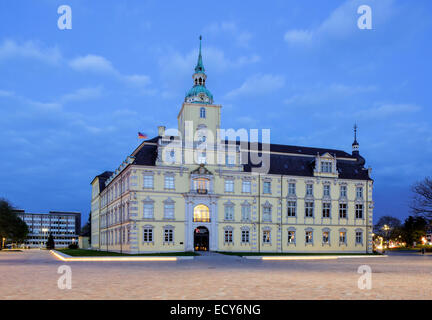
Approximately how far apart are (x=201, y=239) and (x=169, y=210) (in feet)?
19.5

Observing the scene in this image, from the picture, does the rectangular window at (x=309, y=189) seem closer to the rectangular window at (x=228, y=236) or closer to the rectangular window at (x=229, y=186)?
the rectangular window at (x=229, y=186)

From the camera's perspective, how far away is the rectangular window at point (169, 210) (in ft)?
184

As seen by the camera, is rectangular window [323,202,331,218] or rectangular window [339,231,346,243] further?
rectangular window [339,231,346,243]

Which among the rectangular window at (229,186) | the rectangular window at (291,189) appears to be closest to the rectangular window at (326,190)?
the rectangular window at (291,189)

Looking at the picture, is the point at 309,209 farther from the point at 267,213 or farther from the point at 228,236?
the point at 228,236

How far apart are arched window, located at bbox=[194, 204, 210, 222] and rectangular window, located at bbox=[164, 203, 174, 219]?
10.5 ft

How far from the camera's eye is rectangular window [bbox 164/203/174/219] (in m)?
56.0

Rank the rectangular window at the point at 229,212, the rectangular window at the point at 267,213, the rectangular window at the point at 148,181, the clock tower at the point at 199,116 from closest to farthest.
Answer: the rectangular window at the point at 148,181
the rectangular window at the point at 229,212
the rectangular window at the point at 267,213
the clock tower at the point at 199,116

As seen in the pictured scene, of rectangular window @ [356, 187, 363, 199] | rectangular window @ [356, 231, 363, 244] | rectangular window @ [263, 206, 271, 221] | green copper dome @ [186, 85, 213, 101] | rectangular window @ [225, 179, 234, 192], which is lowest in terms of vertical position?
rectangular window @ [356, 231, 363, 244]

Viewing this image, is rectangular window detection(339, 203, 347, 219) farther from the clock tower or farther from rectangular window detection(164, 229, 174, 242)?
rectangular window detection(164, 229, 174, 242)

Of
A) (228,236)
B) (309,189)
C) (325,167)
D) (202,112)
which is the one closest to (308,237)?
(309,189)

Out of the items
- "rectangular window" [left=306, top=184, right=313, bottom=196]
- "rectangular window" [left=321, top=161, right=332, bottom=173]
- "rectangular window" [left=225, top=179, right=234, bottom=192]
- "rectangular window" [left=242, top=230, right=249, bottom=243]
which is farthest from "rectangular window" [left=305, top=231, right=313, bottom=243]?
"rectangular window" [left=225, top=179, right=234, bottom=192]

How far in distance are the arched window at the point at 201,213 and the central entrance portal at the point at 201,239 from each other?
123 cm

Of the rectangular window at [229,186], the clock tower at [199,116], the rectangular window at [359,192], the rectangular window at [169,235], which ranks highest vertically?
the clock tower at [199,116]
